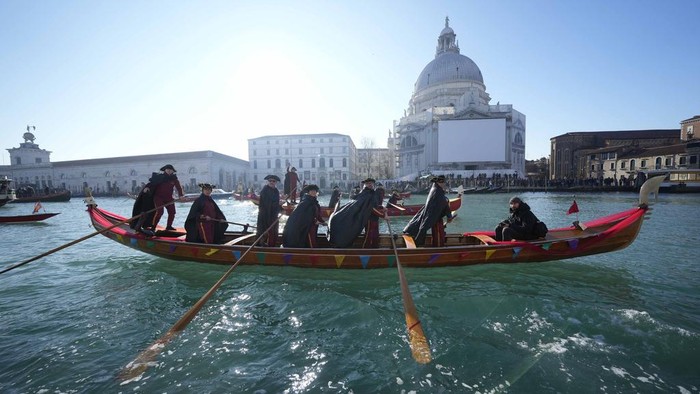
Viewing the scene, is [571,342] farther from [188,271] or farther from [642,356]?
[188,271]

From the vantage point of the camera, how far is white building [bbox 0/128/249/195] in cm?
5372

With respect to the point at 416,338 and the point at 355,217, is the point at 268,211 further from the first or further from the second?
the point at 416,338

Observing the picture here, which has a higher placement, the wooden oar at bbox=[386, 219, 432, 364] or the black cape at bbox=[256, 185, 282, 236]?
the black cape at bbox=[256, 185, 282, 236]

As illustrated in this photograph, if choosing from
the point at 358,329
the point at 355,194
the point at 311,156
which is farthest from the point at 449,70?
the point at 358,329

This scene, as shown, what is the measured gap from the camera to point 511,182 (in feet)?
135

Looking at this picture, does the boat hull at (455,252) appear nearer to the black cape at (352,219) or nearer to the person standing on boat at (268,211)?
the black cape at (352,219)

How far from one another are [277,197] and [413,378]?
4.75 m

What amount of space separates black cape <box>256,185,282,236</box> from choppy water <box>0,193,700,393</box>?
3.00ft

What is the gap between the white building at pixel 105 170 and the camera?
5372 cm

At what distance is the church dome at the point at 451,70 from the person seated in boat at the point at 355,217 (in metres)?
56.5

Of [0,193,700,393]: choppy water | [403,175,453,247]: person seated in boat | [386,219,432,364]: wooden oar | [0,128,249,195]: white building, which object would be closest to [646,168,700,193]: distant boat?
[0,193,700,393]: choppy water

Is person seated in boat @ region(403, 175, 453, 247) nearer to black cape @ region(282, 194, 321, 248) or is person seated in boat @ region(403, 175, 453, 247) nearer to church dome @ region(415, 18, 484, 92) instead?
black cape @ region(282, 194, 321, 248)

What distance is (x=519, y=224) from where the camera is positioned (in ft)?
20.3

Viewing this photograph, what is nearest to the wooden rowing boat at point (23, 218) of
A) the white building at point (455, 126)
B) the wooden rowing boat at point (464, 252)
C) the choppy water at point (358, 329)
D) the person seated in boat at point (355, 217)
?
the choppy water at point (358, 329)
